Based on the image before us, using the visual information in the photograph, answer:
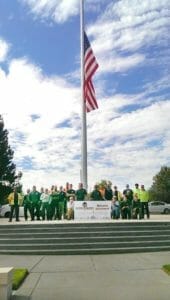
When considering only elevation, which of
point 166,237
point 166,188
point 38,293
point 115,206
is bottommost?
point 38,293

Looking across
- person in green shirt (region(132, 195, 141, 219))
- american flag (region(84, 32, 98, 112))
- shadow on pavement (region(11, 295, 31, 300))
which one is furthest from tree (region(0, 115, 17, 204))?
shadow on pavement (region(11, 295, 31, 300))

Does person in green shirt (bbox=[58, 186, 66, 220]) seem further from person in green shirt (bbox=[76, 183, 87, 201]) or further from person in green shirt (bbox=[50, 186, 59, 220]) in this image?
person in green shirt (bbox=[76, 183, 87, 201])

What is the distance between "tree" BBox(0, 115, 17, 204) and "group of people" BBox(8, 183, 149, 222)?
39415 millimetres

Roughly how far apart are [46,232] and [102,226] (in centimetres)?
213

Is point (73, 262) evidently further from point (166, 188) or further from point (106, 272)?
point (166, 188)

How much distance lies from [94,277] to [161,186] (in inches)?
3093

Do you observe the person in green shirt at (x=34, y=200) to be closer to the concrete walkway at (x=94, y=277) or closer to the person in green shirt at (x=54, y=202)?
the person in green shirt at (x=54, y=202)

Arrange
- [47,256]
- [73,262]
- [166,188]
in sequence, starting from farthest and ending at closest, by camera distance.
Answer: [166,188] → [47,256] → [73,262]

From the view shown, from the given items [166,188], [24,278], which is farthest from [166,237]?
[166,188]

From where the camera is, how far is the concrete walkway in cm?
1081

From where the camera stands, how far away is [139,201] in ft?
84.5

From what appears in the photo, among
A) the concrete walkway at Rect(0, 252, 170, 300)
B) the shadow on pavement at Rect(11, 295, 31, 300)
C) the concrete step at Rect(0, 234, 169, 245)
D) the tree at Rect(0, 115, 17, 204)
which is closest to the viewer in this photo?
the shadow on pavement at Rect(11, 295, 31, 300)

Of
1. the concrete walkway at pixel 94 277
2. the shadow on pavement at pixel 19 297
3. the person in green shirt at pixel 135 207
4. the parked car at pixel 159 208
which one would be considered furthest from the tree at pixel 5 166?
the shadow on pavement at pixel 19 297

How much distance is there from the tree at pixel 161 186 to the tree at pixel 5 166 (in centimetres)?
2822
